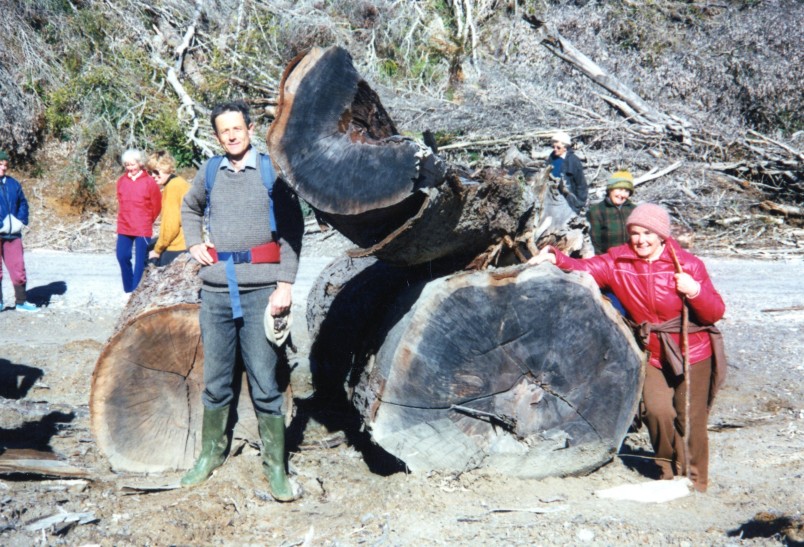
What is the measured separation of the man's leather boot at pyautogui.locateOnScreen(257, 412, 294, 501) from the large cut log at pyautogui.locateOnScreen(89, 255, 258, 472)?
0.49 metres

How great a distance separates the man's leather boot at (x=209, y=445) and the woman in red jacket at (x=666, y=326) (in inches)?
71.9

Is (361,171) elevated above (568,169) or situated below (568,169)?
above

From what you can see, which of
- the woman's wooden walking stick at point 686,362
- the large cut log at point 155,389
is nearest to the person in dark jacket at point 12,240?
the large cut log at point 155,389

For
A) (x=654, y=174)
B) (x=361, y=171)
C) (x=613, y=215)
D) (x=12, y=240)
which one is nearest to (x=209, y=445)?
(x=361, y=171)

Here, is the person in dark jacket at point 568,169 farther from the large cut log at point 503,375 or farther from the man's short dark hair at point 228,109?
the man's short dark hair at point 228,109

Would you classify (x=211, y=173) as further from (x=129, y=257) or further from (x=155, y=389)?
(x=129, y=257)

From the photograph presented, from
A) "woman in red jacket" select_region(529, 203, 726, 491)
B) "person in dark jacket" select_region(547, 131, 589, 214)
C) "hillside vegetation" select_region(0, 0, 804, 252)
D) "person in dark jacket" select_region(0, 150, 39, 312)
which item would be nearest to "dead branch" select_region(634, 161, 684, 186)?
"hillside vegetation" select_region(0, 0, 804, 252)

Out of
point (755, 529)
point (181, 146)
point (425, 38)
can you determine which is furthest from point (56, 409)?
point (425, 38)

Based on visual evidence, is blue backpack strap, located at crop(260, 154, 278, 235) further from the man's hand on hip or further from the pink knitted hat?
the pink knitted hat

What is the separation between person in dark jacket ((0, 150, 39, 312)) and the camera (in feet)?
24.4

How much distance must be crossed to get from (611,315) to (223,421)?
6.73 feet

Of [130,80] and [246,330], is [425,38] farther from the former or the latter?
[246,330]

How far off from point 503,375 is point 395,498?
2.55ft

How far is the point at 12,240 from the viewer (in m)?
7.59
